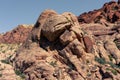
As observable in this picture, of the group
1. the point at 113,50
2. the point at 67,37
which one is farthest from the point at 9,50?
the point at 113,50

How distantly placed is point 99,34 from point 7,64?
3253cm

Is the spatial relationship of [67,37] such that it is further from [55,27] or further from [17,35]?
[17,35]

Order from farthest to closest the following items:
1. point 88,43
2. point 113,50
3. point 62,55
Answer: point 113,50
point 88,43
point 62,55

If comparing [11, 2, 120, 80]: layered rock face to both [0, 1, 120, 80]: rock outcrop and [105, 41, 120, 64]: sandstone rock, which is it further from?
[105, 41, 120, 64]: sandstone rock

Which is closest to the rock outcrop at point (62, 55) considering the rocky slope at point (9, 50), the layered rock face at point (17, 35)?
the rocky slope at point (9, 50)

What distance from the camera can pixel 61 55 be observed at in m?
46.4

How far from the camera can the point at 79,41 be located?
47438 mm

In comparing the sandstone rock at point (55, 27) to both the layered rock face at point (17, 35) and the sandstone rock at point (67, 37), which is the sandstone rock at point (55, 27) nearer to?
the sandstone rock at point (67, 37)

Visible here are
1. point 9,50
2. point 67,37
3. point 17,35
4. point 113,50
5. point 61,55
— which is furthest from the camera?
point 17,35

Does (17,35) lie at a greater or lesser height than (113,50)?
greater

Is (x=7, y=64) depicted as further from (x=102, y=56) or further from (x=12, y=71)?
(x=102, y=56)

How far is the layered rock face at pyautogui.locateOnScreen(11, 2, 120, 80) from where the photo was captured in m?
43.2

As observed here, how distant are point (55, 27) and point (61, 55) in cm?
454

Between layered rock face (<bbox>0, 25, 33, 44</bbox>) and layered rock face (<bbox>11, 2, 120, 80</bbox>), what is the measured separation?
46318mm
